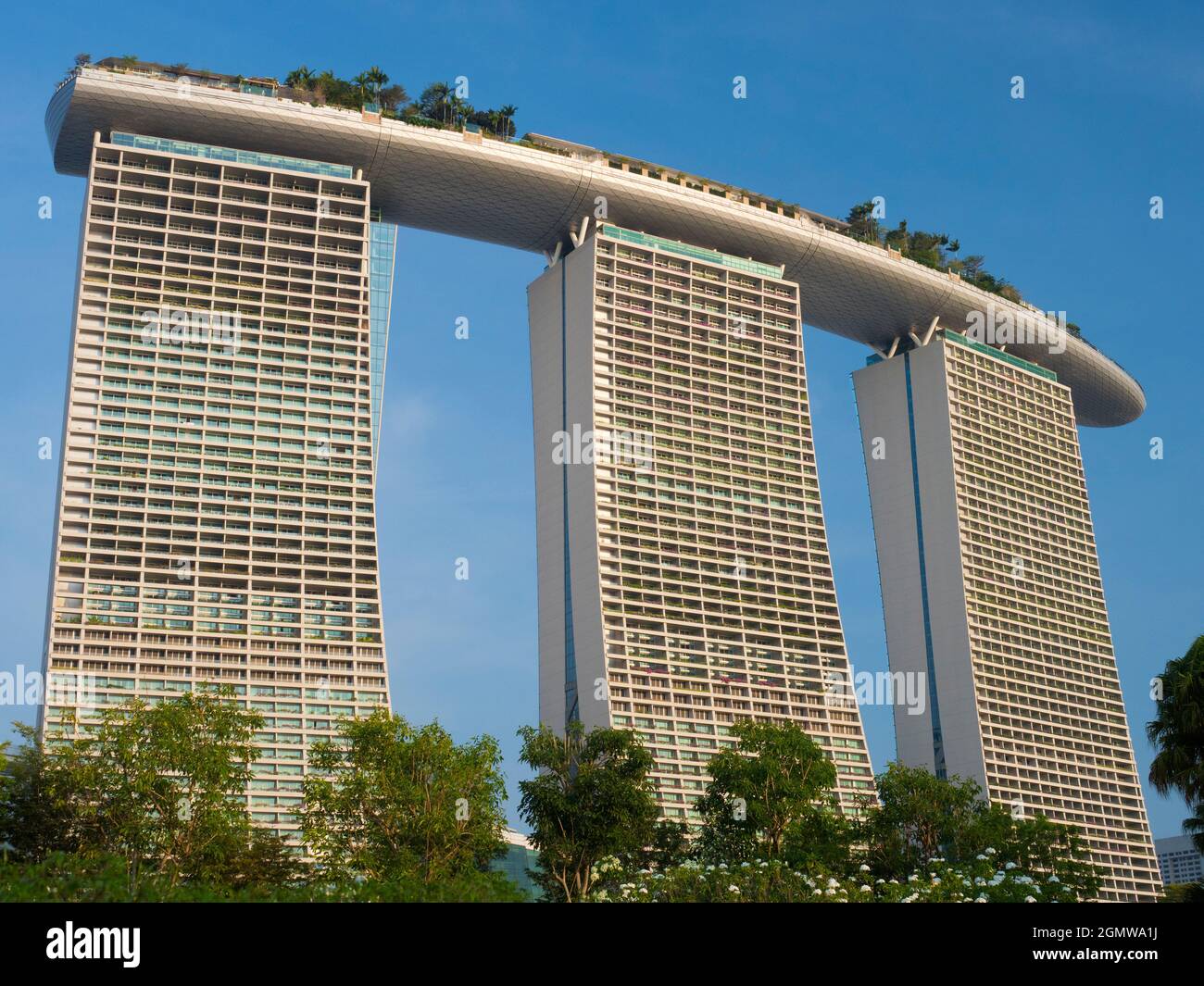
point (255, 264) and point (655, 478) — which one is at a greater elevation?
point (255, 264)

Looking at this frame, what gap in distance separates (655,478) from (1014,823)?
40892 mm

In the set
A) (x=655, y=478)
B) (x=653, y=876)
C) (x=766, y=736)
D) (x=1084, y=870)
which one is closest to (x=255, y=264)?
(x=655, y=478)

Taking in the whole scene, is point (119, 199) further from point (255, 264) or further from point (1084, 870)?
point (1084, 870)

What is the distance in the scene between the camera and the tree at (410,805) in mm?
68000

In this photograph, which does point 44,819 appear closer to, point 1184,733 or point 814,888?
point 814,888

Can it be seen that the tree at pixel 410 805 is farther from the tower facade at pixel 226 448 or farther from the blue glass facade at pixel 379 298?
the blue glass facade at pixel 379 298

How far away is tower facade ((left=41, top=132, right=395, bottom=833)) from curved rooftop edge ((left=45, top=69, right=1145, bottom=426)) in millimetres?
2633

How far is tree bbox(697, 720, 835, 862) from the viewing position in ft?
266

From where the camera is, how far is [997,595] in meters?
135

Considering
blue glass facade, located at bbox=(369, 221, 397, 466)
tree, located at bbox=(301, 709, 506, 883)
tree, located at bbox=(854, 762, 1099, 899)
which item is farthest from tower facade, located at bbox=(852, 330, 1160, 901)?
tree, located at bbox=(301, 709, 506, 883)

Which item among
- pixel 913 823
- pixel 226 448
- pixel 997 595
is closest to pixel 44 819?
pixel 226 448

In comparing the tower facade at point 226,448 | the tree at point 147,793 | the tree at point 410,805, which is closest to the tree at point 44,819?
the tree at point 147,793
